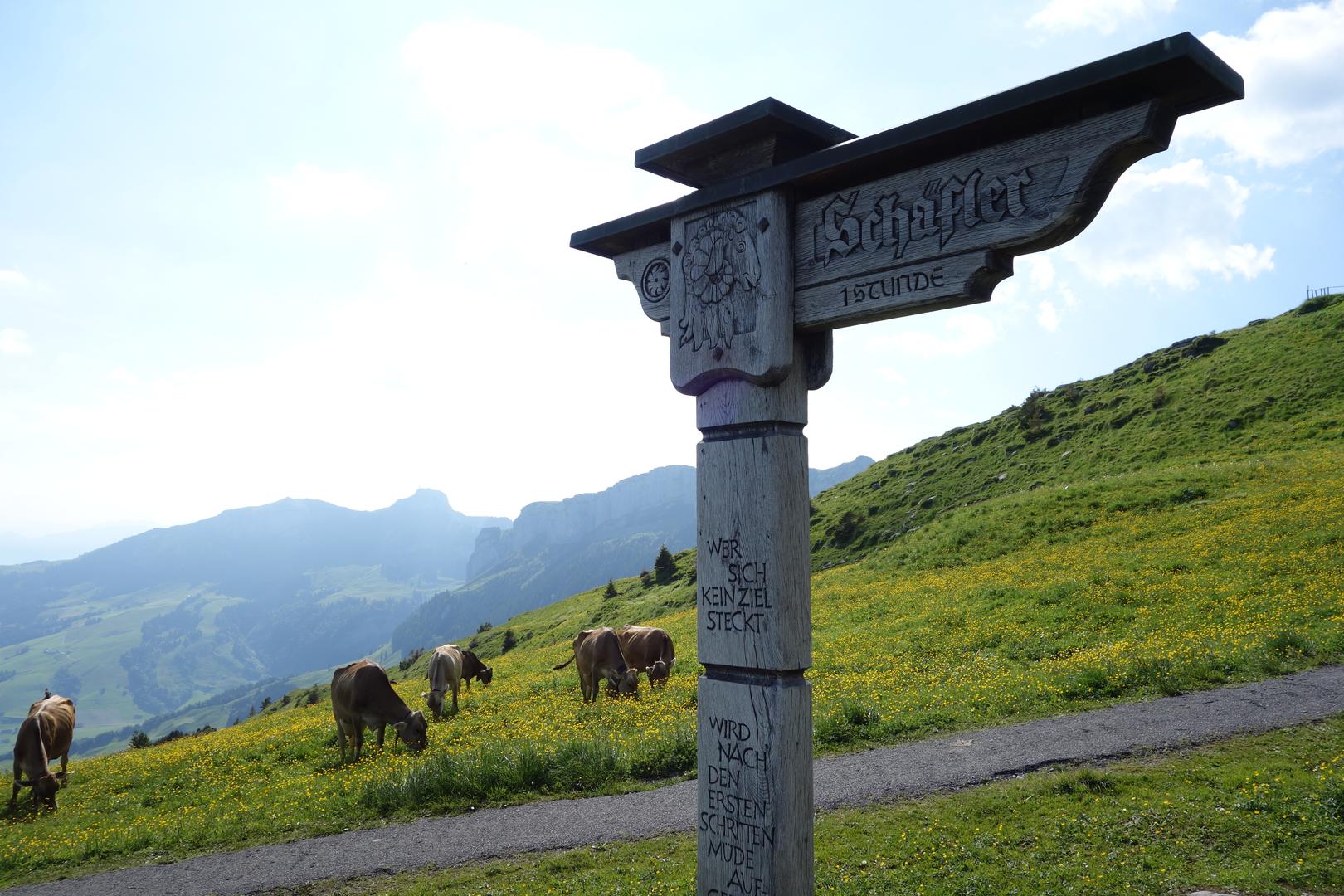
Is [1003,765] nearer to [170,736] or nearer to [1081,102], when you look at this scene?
[1081,102]

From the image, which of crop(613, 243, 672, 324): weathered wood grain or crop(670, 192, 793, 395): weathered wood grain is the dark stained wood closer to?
crop(670, 192, 793, 395): weathered wood grain

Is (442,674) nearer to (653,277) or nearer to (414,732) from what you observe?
(414,732)

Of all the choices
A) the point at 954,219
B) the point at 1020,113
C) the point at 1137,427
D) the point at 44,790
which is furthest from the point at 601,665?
the point at 1137,427

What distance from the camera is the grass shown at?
7410 mm

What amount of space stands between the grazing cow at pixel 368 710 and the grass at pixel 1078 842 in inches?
301

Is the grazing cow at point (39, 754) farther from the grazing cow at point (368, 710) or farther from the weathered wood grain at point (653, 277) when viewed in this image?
the weathered wood grain at point (653, 277)

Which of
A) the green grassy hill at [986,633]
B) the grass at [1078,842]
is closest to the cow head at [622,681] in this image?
the green grassy hill at [986,633]

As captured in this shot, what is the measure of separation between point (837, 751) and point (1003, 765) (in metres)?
2.70

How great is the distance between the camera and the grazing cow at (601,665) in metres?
20.8

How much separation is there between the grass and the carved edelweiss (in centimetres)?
582

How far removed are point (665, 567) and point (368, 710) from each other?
38.6 meters

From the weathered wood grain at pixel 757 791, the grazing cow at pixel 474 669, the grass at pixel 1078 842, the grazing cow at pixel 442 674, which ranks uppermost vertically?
the weathered wood grain at pixel 757 791

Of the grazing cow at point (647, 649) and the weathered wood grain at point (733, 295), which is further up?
the weathered wood grain at point (733, 295)

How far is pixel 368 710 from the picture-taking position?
57.2ft
